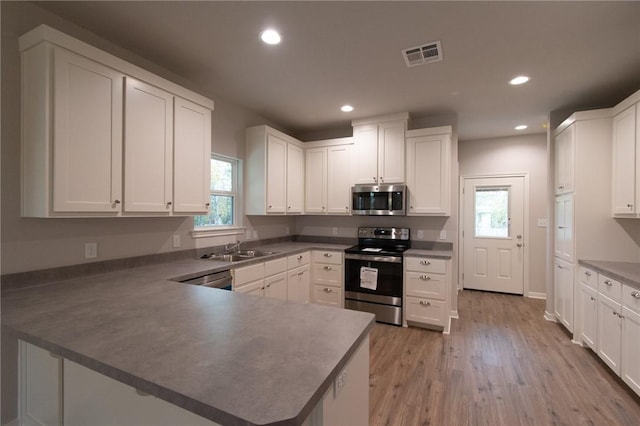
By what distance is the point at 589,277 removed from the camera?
2.81m

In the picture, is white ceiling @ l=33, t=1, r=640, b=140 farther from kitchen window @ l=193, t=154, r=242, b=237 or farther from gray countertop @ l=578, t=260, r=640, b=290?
gray countertop @ l=578, t=260, r=640, b=290

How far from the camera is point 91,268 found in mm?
2113

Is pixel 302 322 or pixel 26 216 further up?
pixel 26 216

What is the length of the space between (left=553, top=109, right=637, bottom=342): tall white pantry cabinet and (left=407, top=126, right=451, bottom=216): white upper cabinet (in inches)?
47.7

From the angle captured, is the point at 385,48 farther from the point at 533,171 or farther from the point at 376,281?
the point at 533,171

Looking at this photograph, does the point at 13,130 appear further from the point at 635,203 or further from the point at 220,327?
the point at 635,203

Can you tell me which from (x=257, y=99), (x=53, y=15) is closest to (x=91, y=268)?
(x=53, y=15)

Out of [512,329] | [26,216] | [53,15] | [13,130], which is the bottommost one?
[512,329]

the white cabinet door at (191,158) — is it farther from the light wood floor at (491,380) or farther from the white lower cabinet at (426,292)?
the white lower cabinet at (426,292)

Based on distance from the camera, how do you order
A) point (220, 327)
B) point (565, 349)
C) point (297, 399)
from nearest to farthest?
point (297, 399) < point (220, 327) < point (565, 349)

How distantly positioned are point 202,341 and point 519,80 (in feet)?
11.3

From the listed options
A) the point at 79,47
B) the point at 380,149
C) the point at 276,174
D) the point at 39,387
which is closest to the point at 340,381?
the point at 39,387

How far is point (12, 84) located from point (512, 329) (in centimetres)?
500

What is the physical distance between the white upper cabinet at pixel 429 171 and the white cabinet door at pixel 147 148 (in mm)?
2786
